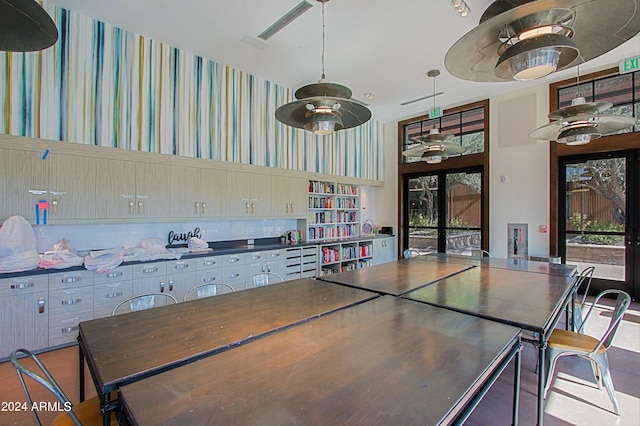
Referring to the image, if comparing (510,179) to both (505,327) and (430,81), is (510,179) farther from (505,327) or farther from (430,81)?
(505,327)

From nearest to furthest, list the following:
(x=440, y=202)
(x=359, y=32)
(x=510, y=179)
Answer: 1. (x=359, y=32)
2. (x=510, y=179)
3. (x=440, y=202)

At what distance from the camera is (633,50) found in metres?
4.29

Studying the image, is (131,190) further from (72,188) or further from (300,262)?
(300,262)

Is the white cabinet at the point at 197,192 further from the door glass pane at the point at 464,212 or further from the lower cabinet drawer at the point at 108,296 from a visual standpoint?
the door glass pane at the point at 464,212

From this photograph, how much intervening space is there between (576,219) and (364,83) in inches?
170

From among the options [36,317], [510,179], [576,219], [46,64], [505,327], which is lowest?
[36,317]

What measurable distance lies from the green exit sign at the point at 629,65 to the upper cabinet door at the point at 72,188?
7.27m

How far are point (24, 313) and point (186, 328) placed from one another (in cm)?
244

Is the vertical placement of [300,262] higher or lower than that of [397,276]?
lower

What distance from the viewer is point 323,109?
2305mm

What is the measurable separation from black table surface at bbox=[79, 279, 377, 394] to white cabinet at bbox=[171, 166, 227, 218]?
7.31 feet

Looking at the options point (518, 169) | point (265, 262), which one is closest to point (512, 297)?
point (265, 262)

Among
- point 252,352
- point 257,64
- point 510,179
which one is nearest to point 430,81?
point 510,179

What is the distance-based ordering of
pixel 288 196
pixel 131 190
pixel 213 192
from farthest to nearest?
pixel 288 196 < pixel 213 192 < pixel 131 190
